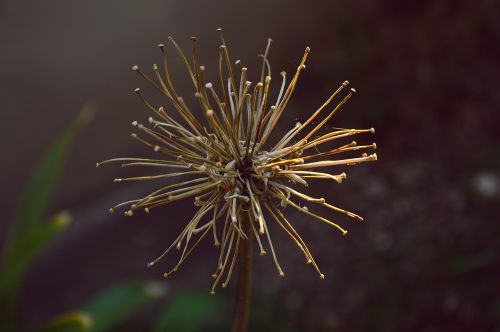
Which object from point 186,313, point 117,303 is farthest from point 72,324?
point 186,313

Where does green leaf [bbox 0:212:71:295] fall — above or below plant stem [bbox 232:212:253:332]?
below

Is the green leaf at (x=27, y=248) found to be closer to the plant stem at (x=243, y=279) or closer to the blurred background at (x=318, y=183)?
the blurred background at (x=318, y=183)

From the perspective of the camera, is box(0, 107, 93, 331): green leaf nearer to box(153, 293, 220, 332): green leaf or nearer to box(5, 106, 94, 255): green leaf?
box(5, 106, 94, 255): green leaf

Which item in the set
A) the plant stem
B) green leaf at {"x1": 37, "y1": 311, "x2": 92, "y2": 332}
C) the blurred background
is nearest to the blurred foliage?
green leaf at {"x1": 37, "y1": 311, "x2": 92, "y2": 332}

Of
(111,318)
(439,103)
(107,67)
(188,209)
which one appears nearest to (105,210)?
(188,209)

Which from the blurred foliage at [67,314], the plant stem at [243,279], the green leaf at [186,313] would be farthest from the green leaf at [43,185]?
the plant stem at [243,279]

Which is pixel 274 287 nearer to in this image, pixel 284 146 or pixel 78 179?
pixel 78 179
